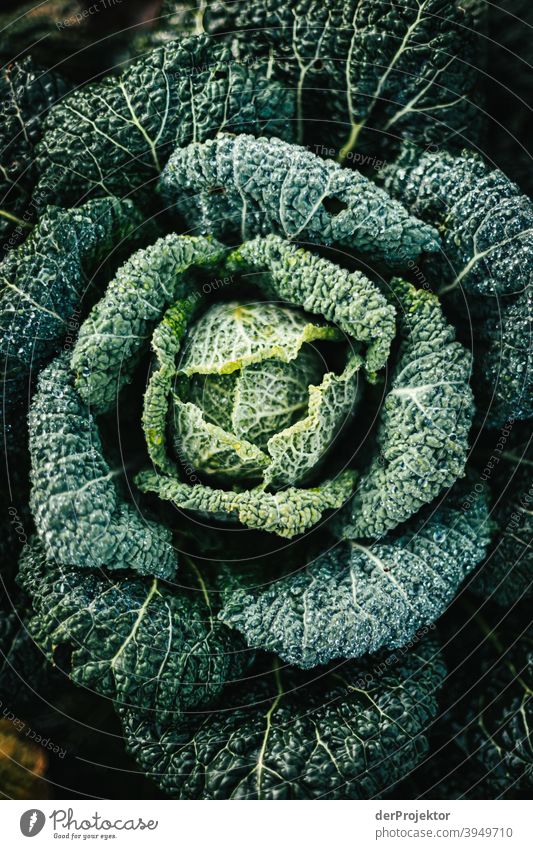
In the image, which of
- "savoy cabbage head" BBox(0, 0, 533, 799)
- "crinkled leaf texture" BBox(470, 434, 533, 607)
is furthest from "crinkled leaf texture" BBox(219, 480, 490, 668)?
"crinkled leaf texture" BBox(470, 434, 533, 607)

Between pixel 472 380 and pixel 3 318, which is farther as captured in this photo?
pixel 472 380

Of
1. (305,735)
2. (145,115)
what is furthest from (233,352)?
(305,735)

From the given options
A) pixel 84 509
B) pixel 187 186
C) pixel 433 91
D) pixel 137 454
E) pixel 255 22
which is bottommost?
pixel 84 509

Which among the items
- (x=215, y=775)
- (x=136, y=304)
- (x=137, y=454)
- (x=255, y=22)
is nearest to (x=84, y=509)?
(x=137, y=454)

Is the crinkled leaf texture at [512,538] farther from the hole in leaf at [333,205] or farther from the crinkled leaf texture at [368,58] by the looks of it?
the crinkled leaf texture at [368,58]

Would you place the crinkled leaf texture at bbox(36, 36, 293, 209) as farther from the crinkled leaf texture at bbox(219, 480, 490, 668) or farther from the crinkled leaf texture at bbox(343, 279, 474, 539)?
the crinkled leaf texture at bbox(219, 480, 490, 668)

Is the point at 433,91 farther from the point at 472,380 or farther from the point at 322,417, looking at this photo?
the point at 322,417
